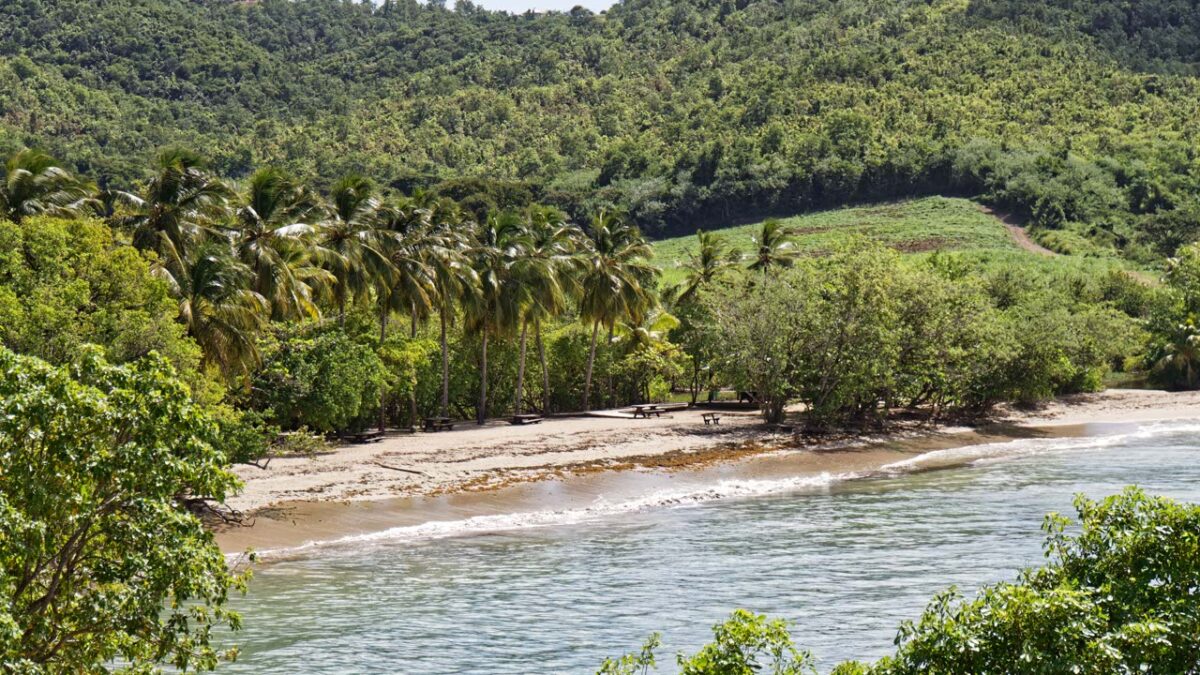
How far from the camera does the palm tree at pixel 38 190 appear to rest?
37.2 meters

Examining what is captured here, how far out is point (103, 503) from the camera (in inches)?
497

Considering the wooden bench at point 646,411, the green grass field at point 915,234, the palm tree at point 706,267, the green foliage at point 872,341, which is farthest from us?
the green grass field at point 915,234

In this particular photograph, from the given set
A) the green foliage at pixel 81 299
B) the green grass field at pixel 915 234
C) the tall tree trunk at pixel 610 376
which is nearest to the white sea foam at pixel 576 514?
the green foliage at pixel 81 299

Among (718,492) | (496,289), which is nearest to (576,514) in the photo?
(718,492)

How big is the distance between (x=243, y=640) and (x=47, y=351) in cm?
1132

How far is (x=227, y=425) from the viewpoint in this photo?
33.1 metres

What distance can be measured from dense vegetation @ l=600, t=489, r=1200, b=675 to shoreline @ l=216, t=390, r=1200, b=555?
21.0 metres

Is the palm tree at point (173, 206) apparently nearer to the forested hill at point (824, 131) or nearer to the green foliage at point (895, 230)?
the green foliage at point (895, 230)

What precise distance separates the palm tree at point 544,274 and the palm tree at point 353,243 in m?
7.64

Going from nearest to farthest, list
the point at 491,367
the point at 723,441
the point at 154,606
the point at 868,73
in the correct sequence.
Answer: the point at 154,606 < the point at 723,441 < the point at 491,367 < the point at 868,73

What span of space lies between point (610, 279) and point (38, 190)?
91.4 feet

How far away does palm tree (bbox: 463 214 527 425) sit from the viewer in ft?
181

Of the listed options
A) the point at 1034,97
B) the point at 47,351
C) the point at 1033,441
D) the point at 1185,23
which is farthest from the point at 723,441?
the point at 1185,23

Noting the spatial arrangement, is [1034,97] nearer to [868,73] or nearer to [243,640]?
[868,73]
